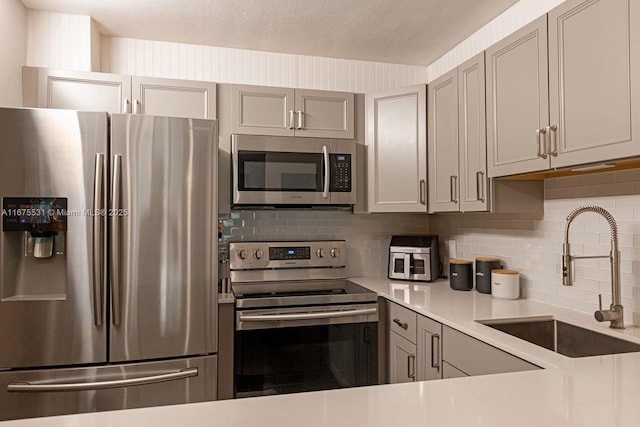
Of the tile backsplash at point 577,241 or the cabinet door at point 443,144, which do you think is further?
the cabinet door at point 443,144

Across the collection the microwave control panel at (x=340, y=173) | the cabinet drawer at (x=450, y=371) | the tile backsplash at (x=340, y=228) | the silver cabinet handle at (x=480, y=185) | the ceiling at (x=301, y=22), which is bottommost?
the cabinet drawer at (x=450, y=371)

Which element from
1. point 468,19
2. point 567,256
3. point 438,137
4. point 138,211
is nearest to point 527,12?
point 468,19

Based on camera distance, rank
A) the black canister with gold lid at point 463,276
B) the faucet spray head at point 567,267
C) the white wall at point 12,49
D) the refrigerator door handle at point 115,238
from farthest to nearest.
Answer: the black canister with gold lid at point 463,276 → the white wall at point 12,49 → the refrigerator door handle at point 115,238 → the faucet spray head at point 567,267

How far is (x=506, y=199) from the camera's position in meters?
2.22

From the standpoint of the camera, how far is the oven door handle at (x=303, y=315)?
2311 mm

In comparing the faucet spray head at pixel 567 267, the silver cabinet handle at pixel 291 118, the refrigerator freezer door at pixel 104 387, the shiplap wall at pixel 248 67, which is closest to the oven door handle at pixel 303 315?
the refrigerator freezer door at pixel 104 387

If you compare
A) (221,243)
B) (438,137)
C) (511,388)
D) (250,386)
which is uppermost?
(438,137)

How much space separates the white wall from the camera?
2.16 metres

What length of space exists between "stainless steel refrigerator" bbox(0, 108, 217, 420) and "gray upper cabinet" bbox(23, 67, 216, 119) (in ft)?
1.69

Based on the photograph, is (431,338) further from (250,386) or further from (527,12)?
(527,12)

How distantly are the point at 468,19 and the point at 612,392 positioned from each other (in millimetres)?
2160

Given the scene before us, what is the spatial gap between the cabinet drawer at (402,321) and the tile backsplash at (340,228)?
2.50 ft

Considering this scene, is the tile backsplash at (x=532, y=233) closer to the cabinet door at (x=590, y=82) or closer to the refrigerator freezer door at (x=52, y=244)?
the cabinet door at (x=590, y=82)

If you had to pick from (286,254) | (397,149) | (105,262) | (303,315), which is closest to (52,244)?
(105,262)
